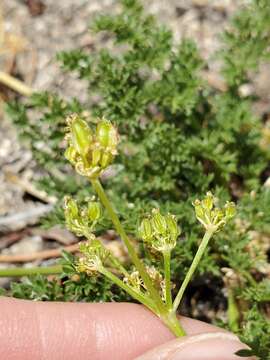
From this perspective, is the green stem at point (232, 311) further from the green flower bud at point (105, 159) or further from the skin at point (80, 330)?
the green flower bud at point (105, 159)

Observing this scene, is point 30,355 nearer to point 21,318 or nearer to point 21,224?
point 21,318

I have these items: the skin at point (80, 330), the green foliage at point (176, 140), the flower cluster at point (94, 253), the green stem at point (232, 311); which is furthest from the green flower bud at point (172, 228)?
the green stem at point (232, 311)

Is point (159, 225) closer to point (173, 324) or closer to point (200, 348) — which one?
point (173, 324)

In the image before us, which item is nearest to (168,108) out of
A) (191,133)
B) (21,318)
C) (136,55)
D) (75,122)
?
(191,133)

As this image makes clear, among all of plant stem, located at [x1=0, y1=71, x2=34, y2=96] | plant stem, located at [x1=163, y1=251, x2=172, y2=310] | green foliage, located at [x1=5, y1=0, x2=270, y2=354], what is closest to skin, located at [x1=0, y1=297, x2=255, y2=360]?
green foliage, located at [x1=5, y1=0, x2=270, y2=354]

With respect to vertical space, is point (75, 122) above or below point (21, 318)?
above
